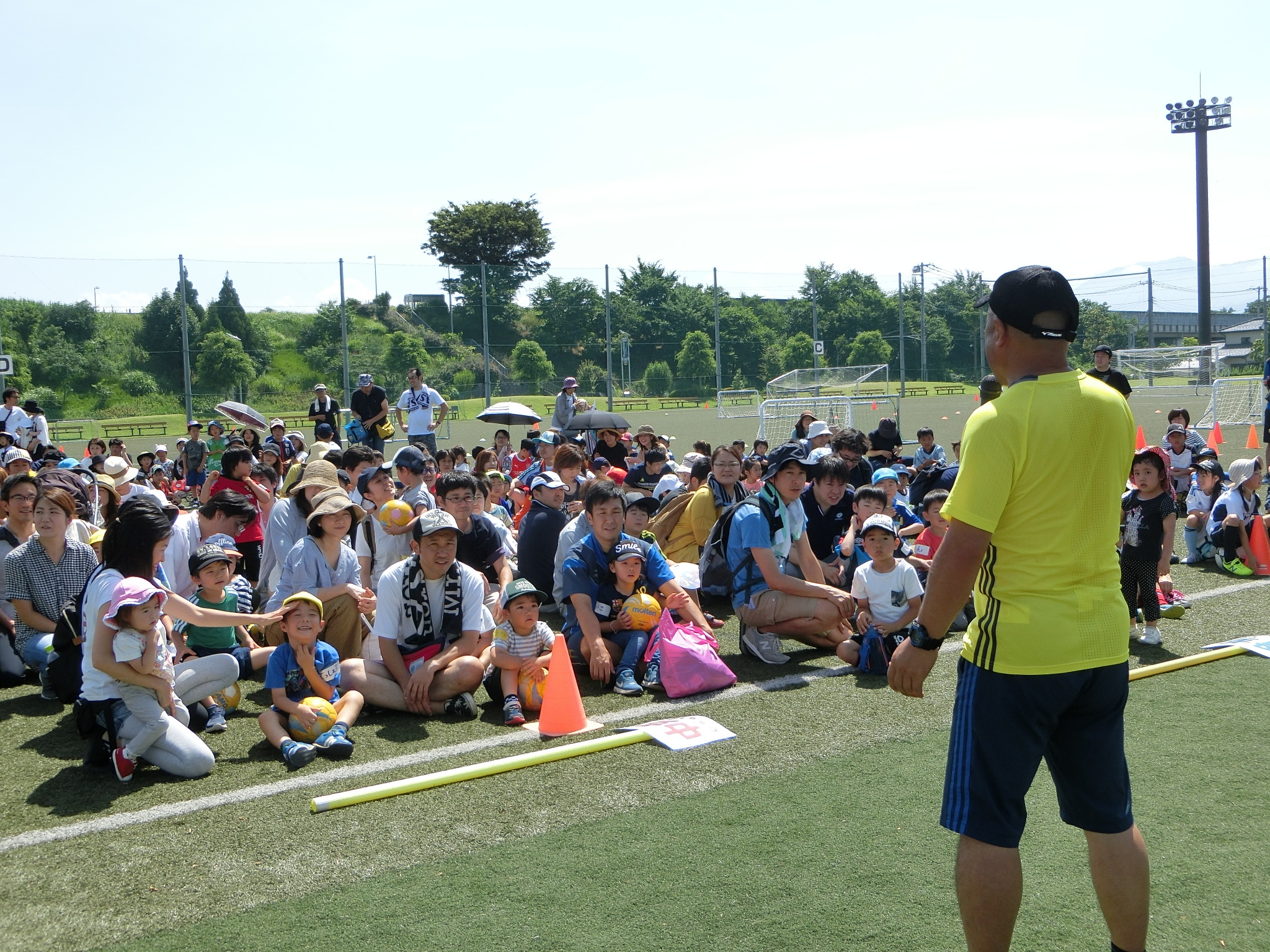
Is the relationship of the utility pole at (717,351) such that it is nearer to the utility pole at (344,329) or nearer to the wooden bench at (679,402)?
the wooden bench at (679,402)

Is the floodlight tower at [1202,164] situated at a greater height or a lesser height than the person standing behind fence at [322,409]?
greater

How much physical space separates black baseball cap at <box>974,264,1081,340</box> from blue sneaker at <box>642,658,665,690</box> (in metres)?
3.93

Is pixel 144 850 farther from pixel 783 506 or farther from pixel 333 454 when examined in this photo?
pixel 333 454

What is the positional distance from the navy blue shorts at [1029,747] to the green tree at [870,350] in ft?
162

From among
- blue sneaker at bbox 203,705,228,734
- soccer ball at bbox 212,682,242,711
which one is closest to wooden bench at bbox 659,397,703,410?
soccer ball at bbox 212,682,242,711

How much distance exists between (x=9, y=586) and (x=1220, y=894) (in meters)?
6.70

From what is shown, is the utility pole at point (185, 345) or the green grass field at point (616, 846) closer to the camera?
the green grass field at point (616, 846)

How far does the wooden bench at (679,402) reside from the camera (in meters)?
40.1

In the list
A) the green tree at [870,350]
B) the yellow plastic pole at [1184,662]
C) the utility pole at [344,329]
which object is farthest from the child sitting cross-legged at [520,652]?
the green tree at [870,350]

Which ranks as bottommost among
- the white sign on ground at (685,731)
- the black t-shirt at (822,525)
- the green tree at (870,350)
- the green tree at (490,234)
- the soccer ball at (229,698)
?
the white sign on ground at (685,731)

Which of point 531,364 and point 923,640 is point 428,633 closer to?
point 923,640

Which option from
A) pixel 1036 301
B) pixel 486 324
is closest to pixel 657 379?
pixel 486 324

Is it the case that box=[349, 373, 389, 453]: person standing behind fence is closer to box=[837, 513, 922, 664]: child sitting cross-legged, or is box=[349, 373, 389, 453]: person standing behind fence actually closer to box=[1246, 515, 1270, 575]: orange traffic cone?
box=[837, 513, 922, 664]: child sitting cross-legged

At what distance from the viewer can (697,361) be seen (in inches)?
1563
